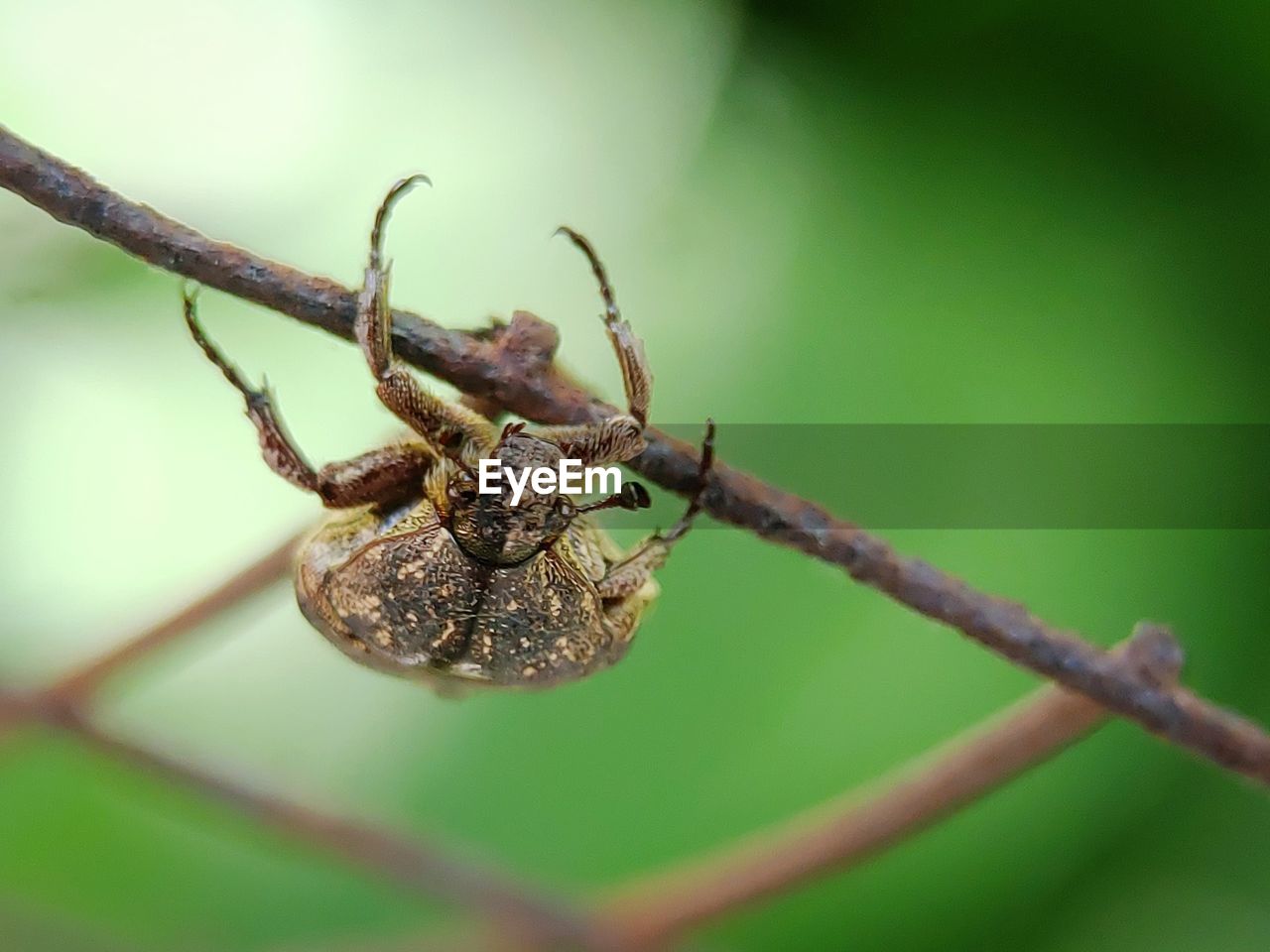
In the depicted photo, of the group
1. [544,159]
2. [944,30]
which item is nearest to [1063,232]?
[944,30]

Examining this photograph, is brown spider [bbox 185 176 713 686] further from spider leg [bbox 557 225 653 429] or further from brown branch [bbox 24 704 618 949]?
brown branch [bbox 24 704 618 949]

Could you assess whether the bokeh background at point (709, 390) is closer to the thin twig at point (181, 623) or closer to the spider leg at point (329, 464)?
the thin twig at point (181, 623)

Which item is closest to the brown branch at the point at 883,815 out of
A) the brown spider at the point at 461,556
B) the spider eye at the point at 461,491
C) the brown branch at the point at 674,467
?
the brown branch at the point at 674,467

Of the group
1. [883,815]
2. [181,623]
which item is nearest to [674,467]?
[883,815]

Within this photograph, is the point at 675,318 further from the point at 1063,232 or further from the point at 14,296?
the point at 14,296

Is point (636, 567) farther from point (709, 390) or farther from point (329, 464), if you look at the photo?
point (709, 390)
